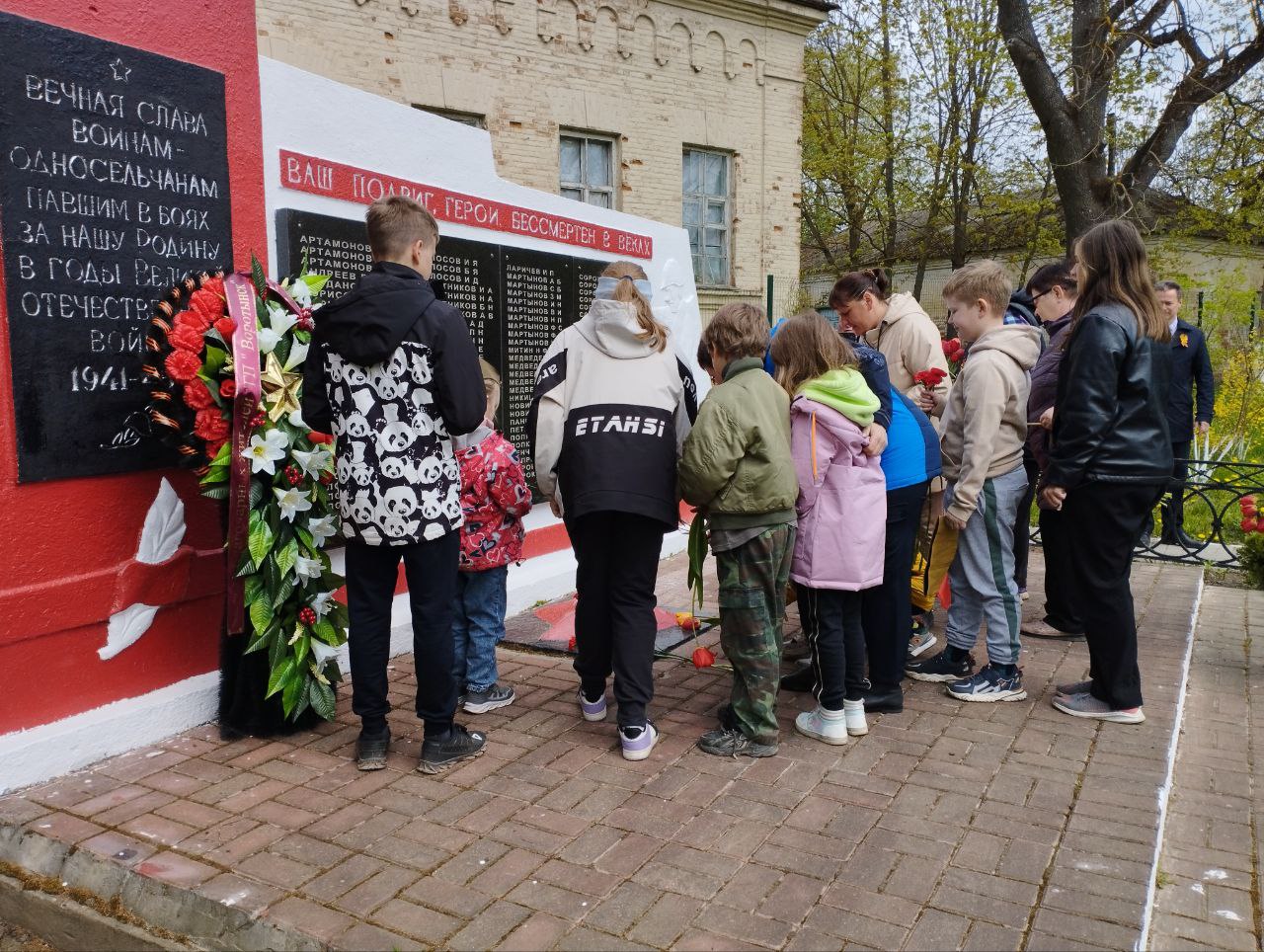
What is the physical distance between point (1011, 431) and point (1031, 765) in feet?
4.67

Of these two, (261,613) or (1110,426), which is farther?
(1110,426)

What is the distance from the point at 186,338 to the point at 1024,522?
14.6 ft

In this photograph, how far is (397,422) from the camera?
11.2 ft

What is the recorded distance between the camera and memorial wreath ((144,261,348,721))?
360 cm

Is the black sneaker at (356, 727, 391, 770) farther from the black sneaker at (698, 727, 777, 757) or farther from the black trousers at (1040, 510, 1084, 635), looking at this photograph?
the black trousers at (1040, 510, 1084, 635)

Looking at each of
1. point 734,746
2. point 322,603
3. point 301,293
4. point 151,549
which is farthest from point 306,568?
point 734,746

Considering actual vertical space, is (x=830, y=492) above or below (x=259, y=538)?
above

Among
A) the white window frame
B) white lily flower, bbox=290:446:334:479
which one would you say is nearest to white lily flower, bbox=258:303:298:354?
white lily flower, bbox=290:446:334:479

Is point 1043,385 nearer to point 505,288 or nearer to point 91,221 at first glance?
point 505,288

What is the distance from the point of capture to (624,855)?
302 centimetres

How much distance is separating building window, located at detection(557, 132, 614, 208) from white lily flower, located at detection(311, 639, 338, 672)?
9.97m

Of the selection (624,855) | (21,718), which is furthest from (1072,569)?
(21,718)

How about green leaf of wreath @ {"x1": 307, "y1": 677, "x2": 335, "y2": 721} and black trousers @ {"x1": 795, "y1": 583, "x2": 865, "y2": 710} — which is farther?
green leaf of wreath @ {"x1": 307, "y1": 677, "x2": 335, "y2": 721}

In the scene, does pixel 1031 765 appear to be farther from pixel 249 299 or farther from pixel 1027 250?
pixel 1027 250
